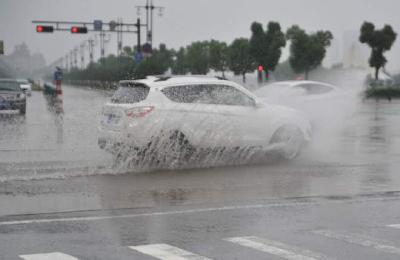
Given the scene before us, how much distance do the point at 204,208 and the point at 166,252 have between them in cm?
239

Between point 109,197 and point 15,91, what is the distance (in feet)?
75.4

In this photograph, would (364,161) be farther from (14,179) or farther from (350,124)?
(350,124)

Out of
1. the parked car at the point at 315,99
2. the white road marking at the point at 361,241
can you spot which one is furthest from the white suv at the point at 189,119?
the white road marking at the point at 361,241

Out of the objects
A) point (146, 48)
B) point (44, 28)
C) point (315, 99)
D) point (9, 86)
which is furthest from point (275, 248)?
point (44, 28)

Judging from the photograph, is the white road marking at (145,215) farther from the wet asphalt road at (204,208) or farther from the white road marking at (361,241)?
the white road marking at (361,241)

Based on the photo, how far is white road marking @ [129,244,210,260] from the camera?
6.23 meters

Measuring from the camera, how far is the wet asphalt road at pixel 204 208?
21.8 feet

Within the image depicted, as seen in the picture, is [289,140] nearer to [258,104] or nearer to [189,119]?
[258,104]

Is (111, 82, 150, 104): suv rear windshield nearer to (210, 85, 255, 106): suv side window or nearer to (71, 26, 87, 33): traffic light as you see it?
(210, 85, 255, 106): suv side window

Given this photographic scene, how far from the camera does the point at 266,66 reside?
72.8m

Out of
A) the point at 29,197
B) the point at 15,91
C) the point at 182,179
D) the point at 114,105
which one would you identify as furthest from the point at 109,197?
the point at 15,91

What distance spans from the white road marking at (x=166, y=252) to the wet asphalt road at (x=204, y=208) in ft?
0.06

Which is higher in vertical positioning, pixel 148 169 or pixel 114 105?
pixel 114 105

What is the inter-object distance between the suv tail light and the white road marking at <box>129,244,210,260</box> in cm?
614
